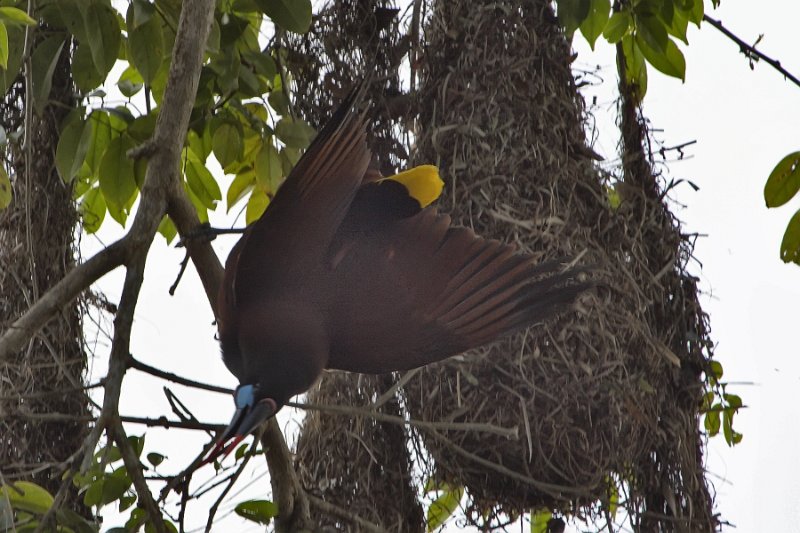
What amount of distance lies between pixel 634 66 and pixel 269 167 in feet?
1.92

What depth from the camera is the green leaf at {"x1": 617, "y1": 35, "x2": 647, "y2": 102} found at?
1643 mm

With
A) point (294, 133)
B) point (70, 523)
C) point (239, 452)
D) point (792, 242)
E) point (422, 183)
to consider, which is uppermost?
point (294, 133)

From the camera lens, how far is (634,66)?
166 cm

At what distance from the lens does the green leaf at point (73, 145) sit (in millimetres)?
1327

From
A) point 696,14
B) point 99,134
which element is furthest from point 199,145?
point 696,14

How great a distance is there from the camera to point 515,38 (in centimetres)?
165

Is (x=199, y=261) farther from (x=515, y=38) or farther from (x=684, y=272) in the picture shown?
(x=684, y=272)

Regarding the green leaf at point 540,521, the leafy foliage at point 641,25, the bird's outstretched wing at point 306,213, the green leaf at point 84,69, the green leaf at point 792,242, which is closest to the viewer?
the bird's outstretched wing at point 306,213

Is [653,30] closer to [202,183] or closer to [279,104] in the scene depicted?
[279,104]

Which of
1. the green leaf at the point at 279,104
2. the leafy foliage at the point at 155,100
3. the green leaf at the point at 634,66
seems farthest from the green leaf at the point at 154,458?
the green leaf at the point at 634,66

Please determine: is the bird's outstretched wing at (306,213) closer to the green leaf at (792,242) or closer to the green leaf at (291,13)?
the green leaf at (291,13)

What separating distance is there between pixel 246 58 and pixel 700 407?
2.85 ft

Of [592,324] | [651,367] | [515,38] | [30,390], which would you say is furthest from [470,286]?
[30,390]

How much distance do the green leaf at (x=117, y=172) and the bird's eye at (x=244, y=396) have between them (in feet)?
1.36
